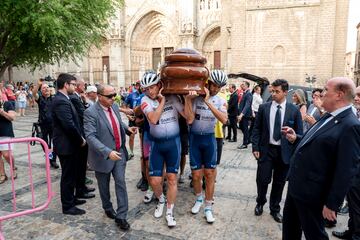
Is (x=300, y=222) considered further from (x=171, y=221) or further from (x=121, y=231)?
(x=121, y=231)

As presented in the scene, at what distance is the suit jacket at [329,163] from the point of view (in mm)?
2510

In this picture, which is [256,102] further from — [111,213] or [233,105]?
[111,213]

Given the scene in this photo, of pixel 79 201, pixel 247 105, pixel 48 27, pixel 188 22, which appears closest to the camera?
pixel 79 201

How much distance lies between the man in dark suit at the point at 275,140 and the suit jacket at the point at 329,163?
56.3 inches

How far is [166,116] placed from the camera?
163 inches

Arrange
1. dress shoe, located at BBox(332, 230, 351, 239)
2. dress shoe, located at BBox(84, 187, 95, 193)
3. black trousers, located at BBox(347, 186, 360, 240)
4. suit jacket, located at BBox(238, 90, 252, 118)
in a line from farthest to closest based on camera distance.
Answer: suit jacket, located at BBox(238, 90, 252, 118) → dress shoe, located at BBox(84, 187, 95, 193) → dress shoe, located at BBox(332, 230, 351, 239) → black trousers, located at BBox(347, 186, 360, 240)

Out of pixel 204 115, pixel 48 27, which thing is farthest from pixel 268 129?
pixel 48 27

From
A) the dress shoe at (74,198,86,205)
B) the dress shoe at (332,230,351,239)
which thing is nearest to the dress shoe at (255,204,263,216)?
the dress shoe at (332,230,351,239)

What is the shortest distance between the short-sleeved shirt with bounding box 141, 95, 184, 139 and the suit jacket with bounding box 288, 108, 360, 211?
5.91 feet

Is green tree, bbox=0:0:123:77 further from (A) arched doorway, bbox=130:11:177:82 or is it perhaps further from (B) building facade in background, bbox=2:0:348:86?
(A) arched doorway, bbox=130:11:177:82

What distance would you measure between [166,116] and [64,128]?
158cm

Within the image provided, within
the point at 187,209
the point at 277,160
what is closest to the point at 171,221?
the point at 187,209

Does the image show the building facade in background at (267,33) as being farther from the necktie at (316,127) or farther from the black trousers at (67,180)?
the necktie at (316,127)

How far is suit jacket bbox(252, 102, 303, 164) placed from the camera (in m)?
4.22
